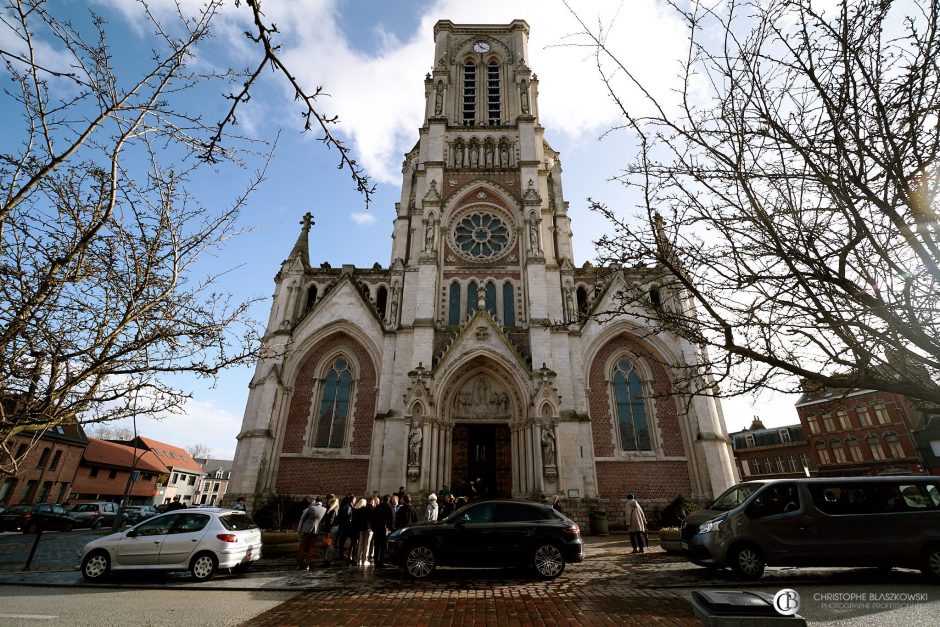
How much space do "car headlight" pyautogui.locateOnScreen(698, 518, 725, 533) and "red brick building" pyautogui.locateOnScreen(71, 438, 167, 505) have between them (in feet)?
113

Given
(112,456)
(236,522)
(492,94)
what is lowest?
(236,522)

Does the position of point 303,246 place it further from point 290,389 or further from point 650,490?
point 650,490

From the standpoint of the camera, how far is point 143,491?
44438mm

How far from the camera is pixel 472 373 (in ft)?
63.4

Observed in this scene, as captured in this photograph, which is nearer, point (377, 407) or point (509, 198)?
point (377, 407)

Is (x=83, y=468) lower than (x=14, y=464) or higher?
higher

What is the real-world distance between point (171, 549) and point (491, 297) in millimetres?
15491

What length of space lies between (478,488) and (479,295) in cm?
854

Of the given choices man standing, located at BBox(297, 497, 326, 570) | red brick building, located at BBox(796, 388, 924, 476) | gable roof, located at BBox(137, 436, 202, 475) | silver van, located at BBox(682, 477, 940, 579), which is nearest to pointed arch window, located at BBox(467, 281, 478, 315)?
man standing, located at BBox(297, 497, 326, 570)

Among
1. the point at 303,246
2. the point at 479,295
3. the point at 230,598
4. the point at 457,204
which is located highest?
the point at 457,204

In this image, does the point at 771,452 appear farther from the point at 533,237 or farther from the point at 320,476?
the point at 320,476

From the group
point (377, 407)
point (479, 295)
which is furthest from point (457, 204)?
point (377, 407)

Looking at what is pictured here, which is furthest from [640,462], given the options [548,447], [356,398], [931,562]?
[356,398]

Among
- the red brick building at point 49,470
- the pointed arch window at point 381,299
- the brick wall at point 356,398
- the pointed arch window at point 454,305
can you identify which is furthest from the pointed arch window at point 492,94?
the red brick building at point 49,470
